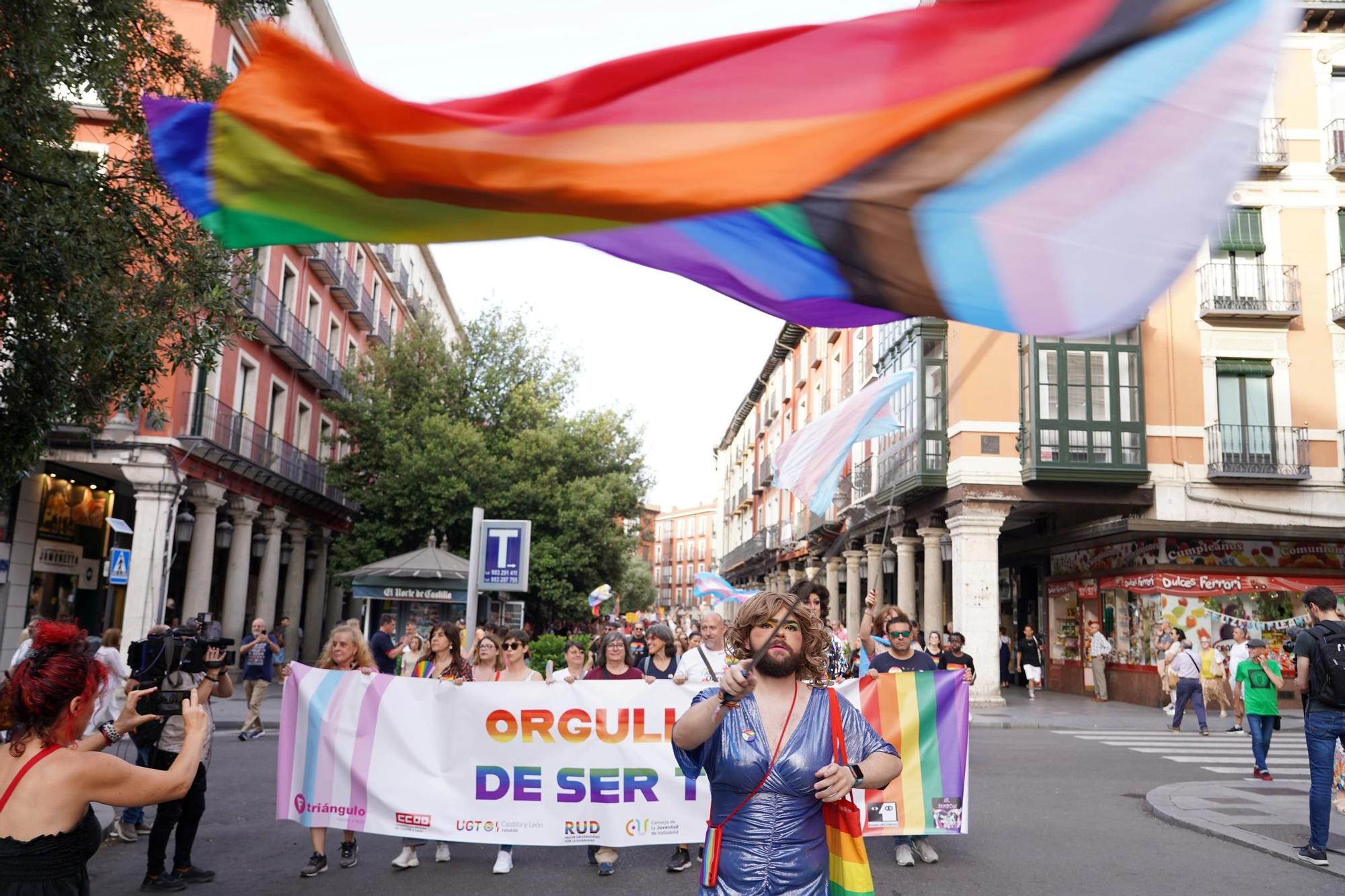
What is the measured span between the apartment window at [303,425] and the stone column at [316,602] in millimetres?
3879

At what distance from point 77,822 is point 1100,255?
12.6 ft

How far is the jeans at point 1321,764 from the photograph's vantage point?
7.55 meters

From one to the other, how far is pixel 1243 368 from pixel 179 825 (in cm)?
2459

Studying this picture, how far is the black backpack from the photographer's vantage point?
24.4 ft

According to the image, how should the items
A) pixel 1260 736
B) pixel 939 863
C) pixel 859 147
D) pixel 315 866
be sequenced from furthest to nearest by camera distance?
pixel 1260 736
pixel 939 863
pixel 315 866
pixel 859 147

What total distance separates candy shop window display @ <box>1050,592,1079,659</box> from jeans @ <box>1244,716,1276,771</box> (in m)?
16.0

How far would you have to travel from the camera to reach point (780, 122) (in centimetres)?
346

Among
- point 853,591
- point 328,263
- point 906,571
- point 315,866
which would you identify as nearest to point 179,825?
point 315,866

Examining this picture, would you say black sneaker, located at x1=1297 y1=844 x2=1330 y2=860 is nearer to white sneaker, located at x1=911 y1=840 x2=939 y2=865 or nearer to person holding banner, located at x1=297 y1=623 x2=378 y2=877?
white sneaker, located at x1=911 y1=840 x2=939 y2=865

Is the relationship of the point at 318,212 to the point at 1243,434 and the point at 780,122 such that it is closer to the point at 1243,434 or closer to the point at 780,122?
the point at 780,122

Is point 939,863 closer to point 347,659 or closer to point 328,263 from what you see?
point 347,659

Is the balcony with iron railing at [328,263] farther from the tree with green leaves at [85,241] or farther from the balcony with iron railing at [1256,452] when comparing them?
the balcony with iron railing at [1256,452]

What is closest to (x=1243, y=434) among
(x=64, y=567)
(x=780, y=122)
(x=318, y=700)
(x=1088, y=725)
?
(x=1088, y=725)

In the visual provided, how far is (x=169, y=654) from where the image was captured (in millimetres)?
6734
